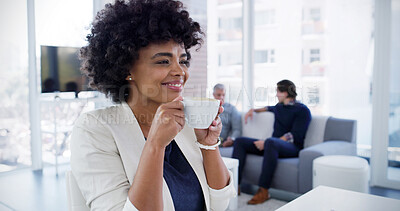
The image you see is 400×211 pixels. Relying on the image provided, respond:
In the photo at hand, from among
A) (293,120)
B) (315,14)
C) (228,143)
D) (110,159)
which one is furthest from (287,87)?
(110,159)

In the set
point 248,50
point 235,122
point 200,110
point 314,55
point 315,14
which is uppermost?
point 315,14

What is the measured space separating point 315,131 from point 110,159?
9.71 feet

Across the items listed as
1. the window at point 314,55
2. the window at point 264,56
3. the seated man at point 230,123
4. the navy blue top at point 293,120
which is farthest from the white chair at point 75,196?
the window at point 264,56

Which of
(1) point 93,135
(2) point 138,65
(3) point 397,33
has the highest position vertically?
(3) point 397,33

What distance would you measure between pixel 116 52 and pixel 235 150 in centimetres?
253

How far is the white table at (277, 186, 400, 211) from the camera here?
1139mm

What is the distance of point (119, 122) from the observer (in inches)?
41.0

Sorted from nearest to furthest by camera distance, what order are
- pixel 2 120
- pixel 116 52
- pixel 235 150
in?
pixel 116 52
pixel 235 150
pixel 2 120

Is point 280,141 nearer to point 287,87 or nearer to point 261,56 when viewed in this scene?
point 287,87

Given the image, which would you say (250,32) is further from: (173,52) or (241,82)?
(173,52)

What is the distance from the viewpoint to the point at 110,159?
926 millimetres

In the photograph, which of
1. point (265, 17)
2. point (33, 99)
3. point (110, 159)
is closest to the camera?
point (110, 159)

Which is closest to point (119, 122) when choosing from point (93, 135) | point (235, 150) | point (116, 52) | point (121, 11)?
point (93, 135)

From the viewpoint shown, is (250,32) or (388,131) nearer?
(388,131)
